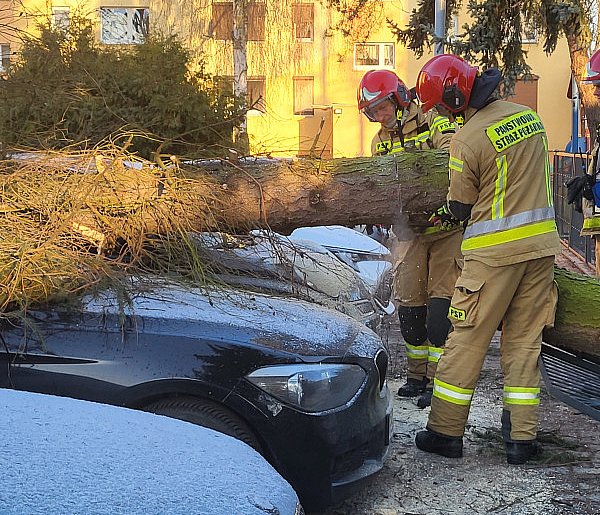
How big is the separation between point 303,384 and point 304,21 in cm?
2160

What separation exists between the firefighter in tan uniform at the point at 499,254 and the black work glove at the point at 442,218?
0.21 metres

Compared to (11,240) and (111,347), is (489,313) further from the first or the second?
(11,240)

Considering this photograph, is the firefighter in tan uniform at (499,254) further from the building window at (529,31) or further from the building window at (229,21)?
the building window at (229,21)

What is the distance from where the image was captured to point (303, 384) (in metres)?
3.29

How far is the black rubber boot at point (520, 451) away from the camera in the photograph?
4266 mm

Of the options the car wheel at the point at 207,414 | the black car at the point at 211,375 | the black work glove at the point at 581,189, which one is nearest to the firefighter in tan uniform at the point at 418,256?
the black work glove at the point at 581,189

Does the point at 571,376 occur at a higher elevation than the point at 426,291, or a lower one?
lower

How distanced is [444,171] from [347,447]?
6.07ft

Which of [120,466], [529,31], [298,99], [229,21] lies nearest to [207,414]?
[120,466]

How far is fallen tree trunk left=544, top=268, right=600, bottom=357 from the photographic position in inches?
168

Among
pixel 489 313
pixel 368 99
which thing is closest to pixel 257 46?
pixel 368 99

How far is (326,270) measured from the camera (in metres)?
4.96

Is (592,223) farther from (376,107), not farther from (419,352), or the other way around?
(376,107)

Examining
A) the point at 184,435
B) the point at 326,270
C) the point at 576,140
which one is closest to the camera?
the point at 184,435
